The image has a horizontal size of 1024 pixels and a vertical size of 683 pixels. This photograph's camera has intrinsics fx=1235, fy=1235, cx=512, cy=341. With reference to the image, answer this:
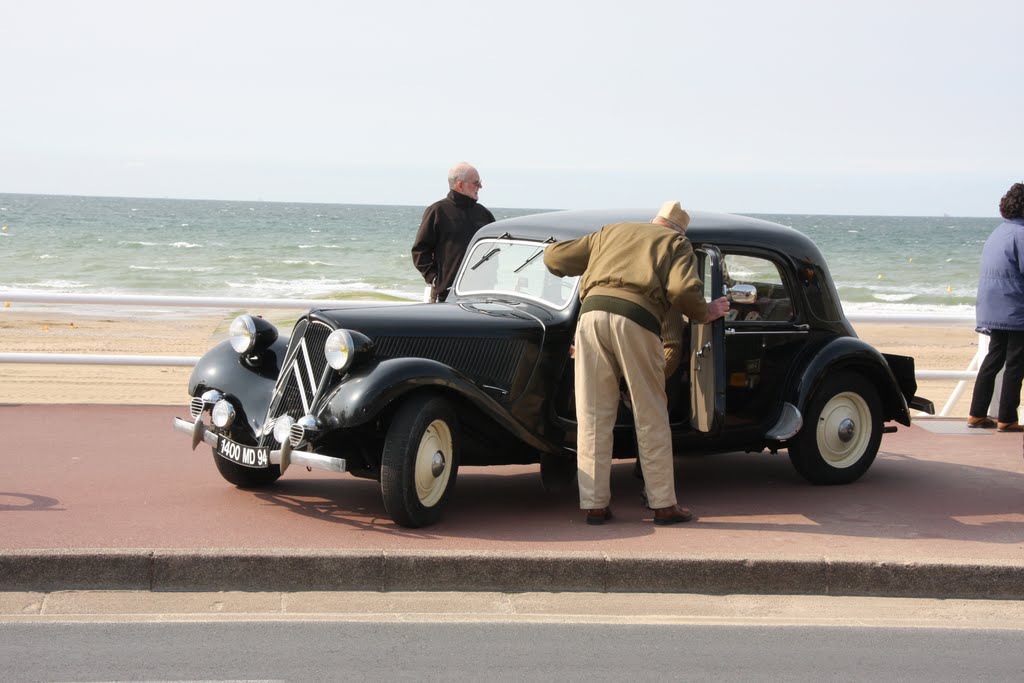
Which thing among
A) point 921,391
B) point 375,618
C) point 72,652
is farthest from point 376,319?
point 921,391

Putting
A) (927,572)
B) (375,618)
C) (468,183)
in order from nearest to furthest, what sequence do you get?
(375,618) → (927,572) → (468,183)

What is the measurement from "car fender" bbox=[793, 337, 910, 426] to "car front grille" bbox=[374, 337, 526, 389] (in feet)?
6.35

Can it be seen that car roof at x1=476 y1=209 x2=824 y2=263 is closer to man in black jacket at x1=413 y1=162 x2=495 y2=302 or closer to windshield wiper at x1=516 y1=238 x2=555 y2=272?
windshield wiper at x1=516 y1=238 x2=555 y2=272

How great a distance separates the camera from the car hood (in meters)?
6.94

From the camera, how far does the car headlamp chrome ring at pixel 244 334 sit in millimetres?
7523

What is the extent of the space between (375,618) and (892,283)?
43261 millimetres

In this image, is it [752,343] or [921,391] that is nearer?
[752,343]

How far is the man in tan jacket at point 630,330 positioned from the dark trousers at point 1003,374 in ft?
14.2

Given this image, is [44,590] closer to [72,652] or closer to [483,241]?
[72,652]

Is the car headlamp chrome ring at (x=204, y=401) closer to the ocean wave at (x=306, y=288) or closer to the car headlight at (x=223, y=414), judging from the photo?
the car headlight at (x=223, y=414)

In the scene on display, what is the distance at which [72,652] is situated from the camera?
4879 mm

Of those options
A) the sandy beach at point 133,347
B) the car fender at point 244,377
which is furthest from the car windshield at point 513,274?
the sandy beach at point 133,347

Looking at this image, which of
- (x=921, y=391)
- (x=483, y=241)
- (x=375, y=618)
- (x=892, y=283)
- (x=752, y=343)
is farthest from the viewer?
(x=892, y=283)

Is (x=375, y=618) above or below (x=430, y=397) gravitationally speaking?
below
